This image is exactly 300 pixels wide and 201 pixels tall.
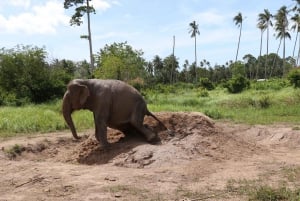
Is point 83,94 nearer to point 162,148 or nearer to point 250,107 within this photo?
point 162,148

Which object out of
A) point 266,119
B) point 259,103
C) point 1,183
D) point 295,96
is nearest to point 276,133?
point 266,119

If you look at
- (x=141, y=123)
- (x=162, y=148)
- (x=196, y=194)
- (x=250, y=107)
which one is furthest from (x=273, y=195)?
(x=250, y=107)

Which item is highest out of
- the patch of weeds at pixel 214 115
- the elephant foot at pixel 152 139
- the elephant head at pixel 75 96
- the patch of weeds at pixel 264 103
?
the elephant head at pixel 75 96

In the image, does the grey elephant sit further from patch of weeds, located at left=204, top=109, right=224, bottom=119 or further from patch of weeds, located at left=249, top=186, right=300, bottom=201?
patch of weeds, located at left=204, top=109, right=224, bottom=119

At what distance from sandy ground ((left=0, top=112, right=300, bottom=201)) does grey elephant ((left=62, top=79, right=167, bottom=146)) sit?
38 centimetres

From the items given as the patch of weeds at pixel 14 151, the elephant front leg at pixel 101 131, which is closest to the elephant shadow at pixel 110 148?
the elephant front leg at pixel 101 131

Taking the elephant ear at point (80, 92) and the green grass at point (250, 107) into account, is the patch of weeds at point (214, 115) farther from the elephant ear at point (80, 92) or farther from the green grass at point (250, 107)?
the elephant ear at point (80, 92)

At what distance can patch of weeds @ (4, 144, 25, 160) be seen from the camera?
11.8 meters

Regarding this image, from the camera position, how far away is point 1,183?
862 cm

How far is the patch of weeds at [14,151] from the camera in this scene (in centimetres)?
1179

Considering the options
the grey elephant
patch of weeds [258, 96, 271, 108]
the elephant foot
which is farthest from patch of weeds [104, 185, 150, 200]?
patch of weeds [258, 96, 271, 108]

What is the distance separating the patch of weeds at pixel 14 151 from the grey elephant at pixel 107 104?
1726 millimetres

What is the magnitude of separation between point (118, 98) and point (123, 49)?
39.7 m

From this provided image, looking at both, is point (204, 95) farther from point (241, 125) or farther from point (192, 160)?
point (192, 160)
